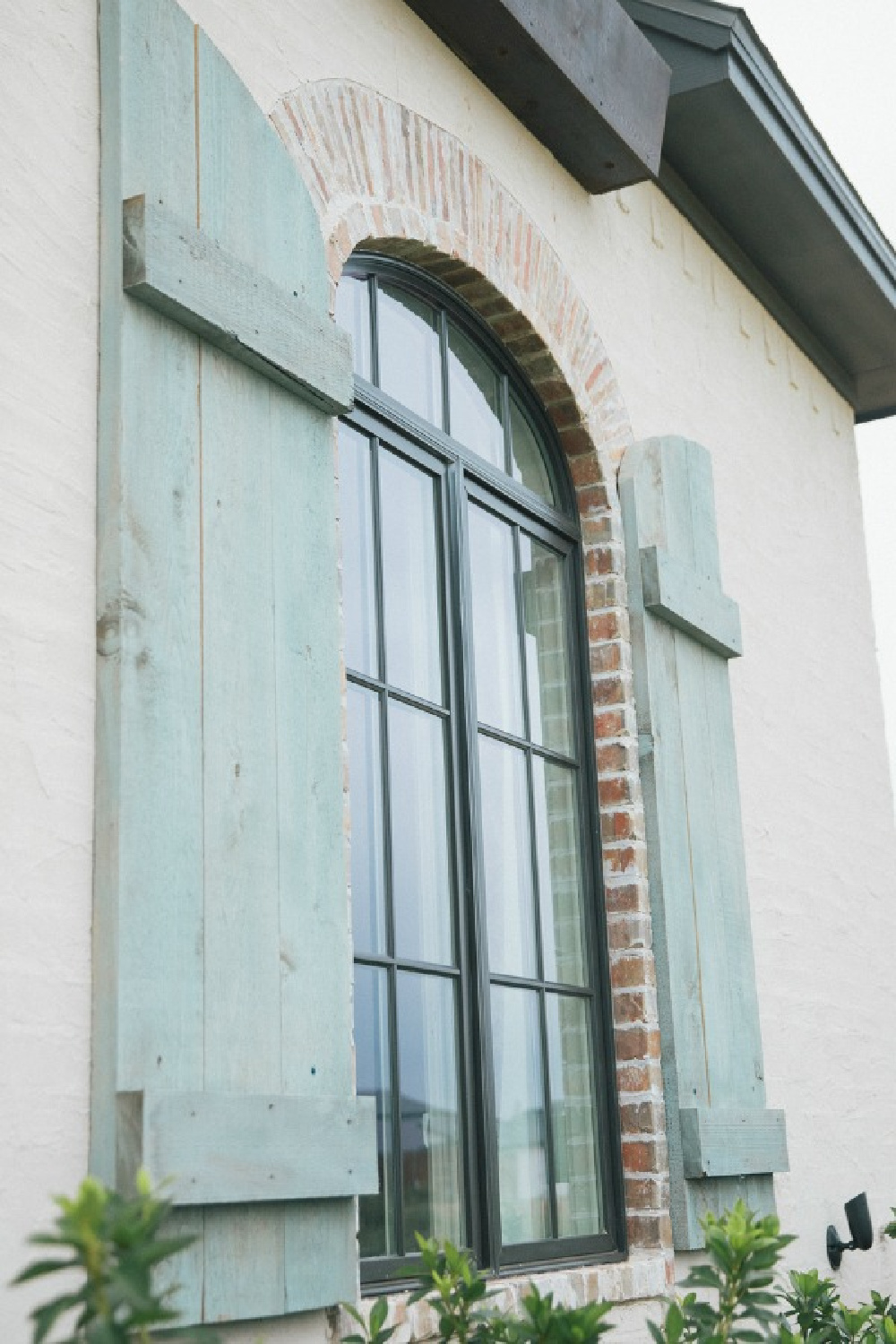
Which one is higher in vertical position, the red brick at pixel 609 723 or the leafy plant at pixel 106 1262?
the red brick at pixel 609 723

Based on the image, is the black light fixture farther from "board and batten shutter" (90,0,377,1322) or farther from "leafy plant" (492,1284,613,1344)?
"leafy plant" (492,1284,613,1344)

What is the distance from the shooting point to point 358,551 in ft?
11.6

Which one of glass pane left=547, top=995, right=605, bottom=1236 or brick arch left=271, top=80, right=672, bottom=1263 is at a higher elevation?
brick arch left=271, top=80, right=672, bottom=1263

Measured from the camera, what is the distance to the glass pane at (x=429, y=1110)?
3.26 metres

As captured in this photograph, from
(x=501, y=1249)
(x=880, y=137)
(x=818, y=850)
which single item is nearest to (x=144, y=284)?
(x=501, y=1249)

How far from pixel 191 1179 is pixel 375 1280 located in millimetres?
798

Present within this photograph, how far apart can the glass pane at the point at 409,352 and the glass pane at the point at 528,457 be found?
1.17 feet

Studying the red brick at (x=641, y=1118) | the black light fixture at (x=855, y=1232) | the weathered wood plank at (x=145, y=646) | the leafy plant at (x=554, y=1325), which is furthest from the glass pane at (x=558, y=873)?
the leafy plant at (x=554, y=1325)

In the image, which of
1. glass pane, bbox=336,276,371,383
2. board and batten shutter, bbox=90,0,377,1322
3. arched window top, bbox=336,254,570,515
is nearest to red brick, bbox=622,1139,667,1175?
board and batten shutter, bbox=90,0,377,1322

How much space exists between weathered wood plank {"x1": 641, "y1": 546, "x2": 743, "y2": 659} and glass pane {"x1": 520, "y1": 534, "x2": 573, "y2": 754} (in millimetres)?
232

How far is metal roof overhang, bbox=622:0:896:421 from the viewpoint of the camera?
16.1ft

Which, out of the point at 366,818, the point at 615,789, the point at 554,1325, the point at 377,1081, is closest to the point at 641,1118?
the point at 615,789

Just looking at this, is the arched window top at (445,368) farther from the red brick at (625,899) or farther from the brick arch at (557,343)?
the red brick at (625,899)

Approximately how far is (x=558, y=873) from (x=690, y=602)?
0.84 meters
